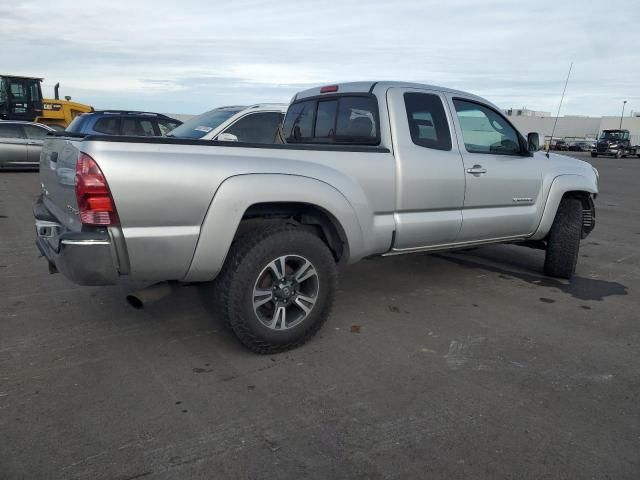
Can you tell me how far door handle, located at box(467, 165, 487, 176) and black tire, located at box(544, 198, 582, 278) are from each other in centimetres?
148

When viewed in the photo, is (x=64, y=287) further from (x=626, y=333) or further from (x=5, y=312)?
(x=626, y=333)

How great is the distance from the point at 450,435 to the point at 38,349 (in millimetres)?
2774

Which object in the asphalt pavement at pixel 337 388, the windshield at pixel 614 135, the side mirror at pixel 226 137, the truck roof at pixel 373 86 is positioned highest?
the windshield at pixel 614 135

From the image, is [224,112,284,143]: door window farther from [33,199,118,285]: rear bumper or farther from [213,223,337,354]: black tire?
[33,199,118,285]: rear bumper

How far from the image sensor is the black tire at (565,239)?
567cm

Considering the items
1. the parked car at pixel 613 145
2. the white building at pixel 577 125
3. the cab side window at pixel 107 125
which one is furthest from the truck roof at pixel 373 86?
the white building at pixel 577 125

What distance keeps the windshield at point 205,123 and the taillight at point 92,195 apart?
478 cm

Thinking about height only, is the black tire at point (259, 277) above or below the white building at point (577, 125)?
below

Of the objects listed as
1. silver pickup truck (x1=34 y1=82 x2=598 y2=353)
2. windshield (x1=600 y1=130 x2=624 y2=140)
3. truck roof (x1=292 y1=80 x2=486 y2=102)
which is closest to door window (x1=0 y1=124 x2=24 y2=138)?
silver pickup truck (x1=34 y1=82 x2=598 y2=353)

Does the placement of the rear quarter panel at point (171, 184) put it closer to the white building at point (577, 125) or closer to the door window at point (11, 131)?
the door window at point (11, 131)

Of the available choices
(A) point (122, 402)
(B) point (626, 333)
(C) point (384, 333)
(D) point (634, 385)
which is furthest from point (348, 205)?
(B) point (626, 333)

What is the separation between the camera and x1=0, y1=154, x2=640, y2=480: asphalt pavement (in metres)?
2.55

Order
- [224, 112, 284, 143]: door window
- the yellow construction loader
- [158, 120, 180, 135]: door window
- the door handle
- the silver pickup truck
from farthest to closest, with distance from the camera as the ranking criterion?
the yellow construction loader < [158, 120, 180, 135]: door window < [224, 112, 284, 143]: door window < the door handle < the silver pickup truck

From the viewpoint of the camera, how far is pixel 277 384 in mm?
3291
